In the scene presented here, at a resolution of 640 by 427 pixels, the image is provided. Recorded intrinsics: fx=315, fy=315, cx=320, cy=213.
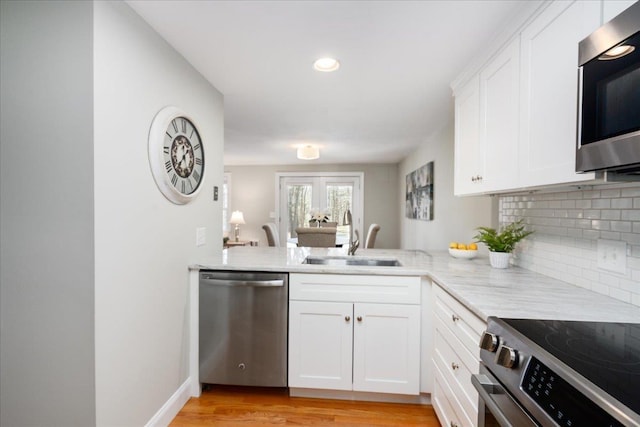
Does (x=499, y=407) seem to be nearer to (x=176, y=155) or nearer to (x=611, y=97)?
(x=611, y=97)

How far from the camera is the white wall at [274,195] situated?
6.84 meters

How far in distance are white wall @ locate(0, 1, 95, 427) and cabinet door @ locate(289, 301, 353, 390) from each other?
109 centimetres

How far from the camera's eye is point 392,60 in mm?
1951

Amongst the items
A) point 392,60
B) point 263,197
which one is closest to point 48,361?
point 392,60

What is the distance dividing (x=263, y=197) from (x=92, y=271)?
19.1 ft

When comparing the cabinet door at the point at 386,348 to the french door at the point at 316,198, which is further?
the french door at the point at 316,198

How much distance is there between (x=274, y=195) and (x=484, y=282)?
19.0 ft

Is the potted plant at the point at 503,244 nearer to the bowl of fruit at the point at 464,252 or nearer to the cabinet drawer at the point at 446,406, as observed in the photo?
the bowl of fruit at the point at 464,252

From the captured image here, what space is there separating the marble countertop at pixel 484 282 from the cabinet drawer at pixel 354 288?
0.14 ft

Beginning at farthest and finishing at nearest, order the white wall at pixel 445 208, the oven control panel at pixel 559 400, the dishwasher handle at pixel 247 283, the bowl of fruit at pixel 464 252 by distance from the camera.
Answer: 1. the white wall at pixel 445 208
2. the bowl of fruit at pixel 464 252
3. the dishwasher handle at pixel 247 283
4. the oven control panel at pixel 559 400

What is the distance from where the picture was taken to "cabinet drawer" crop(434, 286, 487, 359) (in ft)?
4.08

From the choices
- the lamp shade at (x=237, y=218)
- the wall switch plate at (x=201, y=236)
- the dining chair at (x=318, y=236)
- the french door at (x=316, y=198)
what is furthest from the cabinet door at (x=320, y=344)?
the french door at (x=316, y=198)

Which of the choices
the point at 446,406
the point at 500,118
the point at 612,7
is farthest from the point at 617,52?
the point at 446,406

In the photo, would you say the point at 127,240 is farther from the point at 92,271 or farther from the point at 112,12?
the point at 112,12
